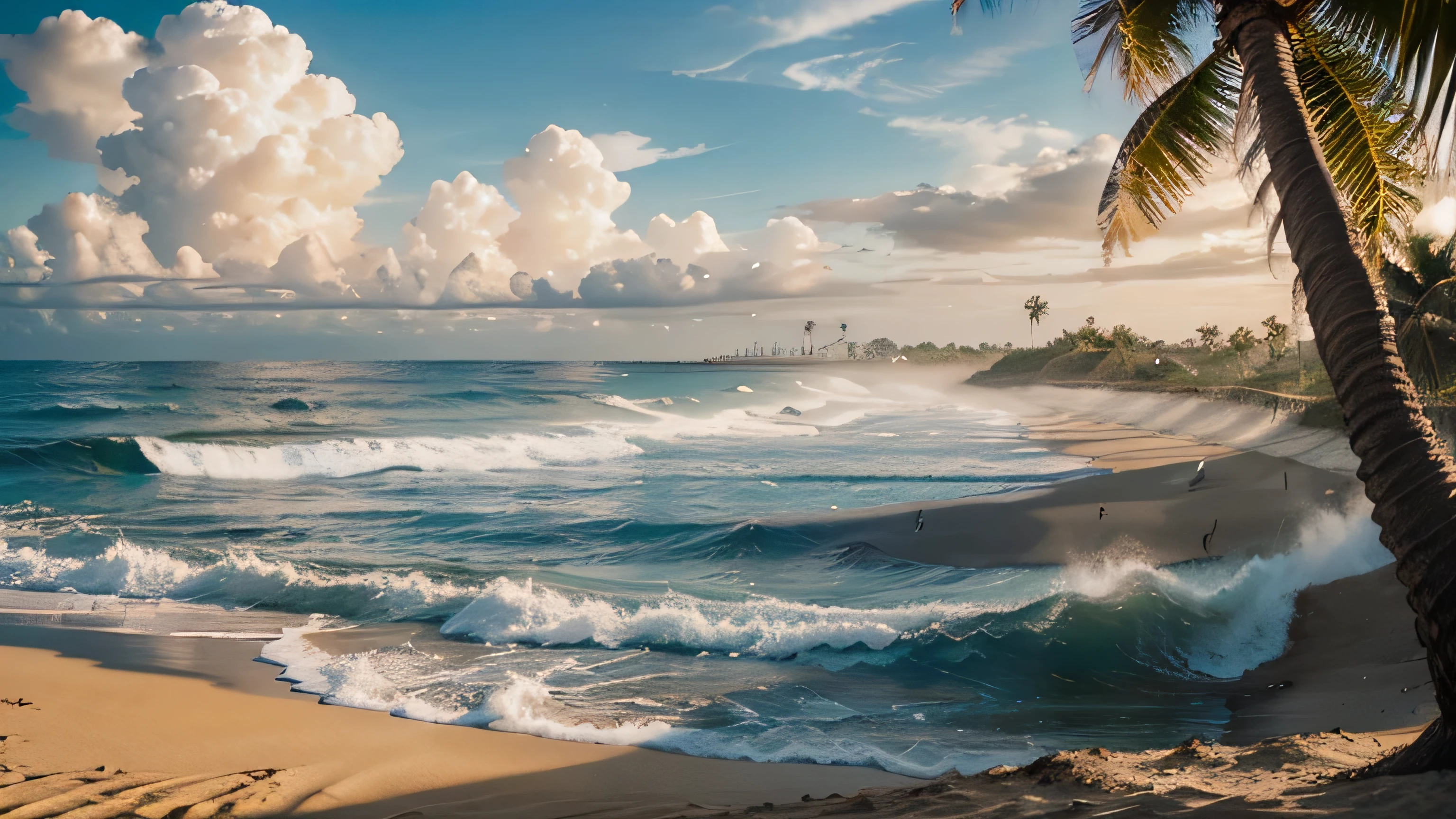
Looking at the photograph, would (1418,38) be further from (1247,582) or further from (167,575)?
(167,575)

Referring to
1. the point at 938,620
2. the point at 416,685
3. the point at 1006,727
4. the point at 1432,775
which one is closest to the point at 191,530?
the point at 416,685

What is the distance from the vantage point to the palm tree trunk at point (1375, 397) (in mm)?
3490

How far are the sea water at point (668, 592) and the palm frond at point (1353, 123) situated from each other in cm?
429

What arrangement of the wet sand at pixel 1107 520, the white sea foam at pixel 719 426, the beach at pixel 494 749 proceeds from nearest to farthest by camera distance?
the beach at pixel 494 749 → the wet sand at pixel 1107 520 → the white sea foam at pixel 719 426

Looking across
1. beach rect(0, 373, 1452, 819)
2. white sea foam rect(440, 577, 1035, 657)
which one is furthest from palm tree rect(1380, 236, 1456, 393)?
white sea foam rect(440, 577, 1035, 657)

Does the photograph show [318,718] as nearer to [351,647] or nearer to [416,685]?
[416,685]

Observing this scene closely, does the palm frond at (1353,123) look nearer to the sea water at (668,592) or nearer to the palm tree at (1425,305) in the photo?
the sea water at (668,592)

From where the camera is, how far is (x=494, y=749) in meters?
5.40

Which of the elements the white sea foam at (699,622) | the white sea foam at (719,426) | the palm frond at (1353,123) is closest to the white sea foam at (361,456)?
the white sea foam at (719,426)

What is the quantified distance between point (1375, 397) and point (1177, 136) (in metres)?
4.37

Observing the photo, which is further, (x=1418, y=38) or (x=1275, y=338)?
(x=1275, y=338)

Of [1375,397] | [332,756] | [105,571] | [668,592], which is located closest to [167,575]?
[105,571]

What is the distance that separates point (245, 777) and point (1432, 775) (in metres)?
6.55

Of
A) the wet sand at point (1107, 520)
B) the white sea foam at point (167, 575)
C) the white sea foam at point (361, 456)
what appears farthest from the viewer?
the white sea foam at point (361, 456)
